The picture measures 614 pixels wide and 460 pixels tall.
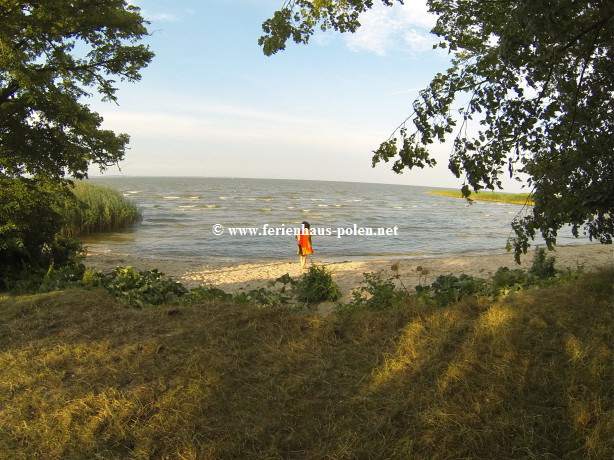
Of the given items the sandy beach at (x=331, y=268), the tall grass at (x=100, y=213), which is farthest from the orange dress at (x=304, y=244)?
the tall grass at (x=100, y=213)

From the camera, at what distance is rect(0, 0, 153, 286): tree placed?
8.53 meters

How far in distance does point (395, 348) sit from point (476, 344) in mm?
703

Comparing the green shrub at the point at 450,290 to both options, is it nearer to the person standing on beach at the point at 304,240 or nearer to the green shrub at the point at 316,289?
the green shrub at the point at 316,289

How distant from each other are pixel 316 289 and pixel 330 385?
14.8 feet

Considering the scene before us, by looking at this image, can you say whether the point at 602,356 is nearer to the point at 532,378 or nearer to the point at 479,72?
the point at 532,378

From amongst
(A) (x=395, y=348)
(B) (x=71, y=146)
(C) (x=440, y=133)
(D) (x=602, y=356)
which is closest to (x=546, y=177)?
(C) (x=440, y=133)

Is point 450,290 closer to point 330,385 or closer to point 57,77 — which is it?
point 330,385

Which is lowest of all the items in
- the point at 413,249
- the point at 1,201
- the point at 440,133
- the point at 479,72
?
the point at 413,249

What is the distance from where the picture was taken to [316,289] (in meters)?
8.07

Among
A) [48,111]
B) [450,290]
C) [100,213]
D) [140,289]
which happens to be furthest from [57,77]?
[100,213]

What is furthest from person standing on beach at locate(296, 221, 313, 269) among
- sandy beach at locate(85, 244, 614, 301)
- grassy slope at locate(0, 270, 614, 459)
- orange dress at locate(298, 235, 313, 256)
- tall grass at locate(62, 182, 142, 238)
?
tall grass at locate(62, 182, 142, 238)

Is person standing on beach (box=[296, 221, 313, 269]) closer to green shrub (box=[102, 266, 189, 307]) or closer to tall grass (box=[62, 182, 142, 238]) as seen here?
green shrub (box=[102, 266, 189, 307])

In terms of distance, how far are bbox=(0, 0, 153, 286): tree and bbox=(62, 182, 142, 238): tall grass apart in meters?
12.5

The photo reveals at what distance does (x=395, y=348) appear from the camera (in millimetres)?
3986
